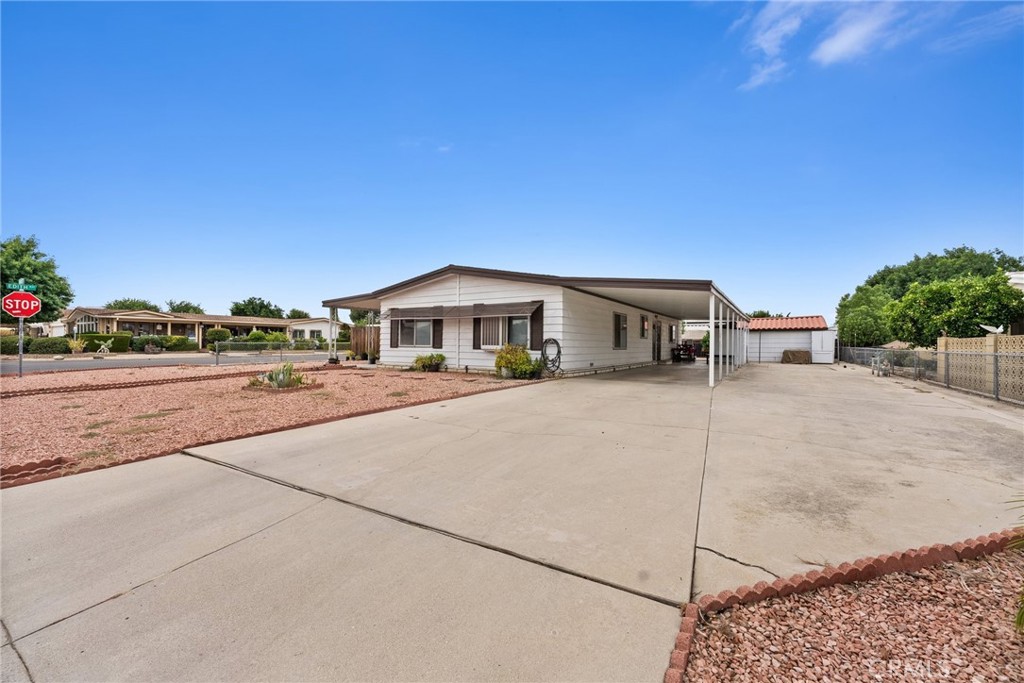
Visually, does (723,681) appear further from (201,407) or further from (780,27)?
(780,27)

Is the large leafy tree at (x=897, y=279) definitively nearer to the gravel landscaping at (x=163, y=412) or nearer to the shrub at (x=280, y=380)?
the gravel landscaping at (x=163, y=412)

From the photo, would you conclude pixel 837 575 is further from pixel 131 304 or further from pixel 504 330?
pixel 131 304

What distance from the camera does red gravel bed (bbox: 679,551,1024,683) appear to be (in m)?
1.61

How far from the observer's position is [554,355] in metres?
12.4

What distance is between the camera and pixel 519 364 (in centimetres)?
1201

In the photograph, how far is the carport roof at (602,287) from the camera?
414 inches

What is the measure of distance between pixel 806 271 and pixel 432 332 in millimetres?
24324

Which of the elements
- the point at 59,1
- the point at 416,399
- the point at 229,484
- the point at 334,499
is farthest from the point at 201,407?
the point at 59,1

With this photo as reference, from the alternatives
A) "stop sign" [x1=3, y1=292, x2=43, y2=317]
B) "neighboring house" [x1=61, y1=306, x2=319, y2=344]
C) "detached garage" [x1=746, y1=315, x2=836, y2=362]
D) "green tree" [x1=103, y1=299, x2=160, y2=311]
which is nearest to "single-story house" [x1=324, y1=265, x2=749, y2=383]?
"stop sign" [x1=3, y1=292, x2=43, y2=317]

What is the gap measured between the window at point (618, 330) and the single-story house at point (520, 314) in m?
0.04

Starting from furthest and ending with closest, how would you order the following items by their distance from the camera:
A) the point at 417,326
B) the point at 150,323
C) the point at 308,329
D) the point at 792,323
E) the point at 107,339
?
1. the point at 308,329
2. the point at 150,323
3. the point at 107,339
4. the point at 792,323
5. the point at 417,326

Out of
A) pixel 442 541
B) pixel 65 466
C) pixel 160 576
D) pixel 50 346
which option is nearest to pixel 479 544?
pixel 442 541

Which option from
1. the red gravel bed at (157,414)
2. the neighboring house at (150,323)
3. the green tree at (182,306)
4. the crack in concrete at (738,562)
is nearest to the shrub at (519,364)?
the red gravel bed at (157,414)

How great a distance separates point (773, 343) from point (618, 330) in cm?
1460
